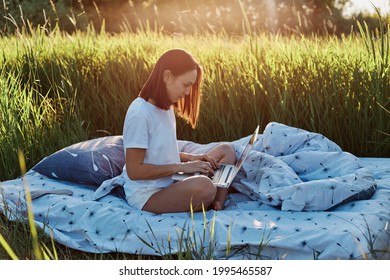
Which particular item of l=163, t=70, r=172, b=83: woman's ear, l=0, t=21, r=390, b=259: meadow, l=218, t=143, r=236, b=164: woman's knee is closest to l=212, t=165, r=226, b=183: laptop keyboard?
l=218, t=143, r=236, b=164: woman's knee

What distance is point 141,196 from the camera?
3.17m

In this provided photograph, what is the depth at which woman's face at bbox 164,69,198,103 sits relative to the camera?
2.99 metres

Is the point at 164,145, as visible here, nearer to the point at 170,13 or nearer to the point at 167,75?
the point at 167,75

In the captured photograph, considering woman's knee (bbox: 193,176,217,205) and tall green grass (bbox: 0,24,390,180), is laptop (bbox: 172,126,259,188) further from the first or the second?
tall green grass (bbox: 0,24,390,180)

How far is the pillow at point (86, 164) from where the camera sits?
372 centimetres

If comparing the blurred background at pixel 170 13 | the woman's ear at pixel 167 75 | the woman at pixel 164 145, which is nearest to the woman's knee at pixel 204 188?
the woman at pixel 164 145

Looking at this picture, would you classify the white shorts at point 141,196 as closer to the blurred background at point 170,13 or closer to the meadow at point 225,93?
the meadow at point 225,93

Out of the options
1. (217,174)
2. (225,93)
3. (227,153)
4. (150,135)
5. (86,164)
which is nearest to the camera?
(150,135)

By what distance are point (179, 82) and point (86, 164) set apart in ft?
3.25

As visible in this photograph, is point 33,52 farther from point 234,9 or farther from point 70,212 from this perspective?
point 234,9

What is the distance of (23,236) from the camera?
3.06 metres

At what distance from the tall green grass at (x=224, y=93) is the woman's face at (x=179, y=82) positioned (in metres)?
1.38

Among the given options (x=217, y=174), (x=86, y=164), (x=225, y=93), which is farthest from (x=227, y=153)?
(x=225, y=93)
